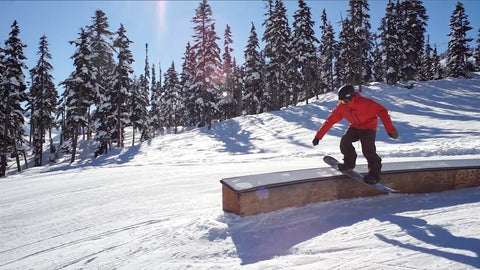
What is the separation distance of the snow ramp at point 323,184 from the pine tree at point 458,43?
4893cm

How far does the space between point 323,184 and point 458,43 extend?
53.3 metres

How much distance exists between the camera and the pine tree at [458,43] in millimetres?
43812

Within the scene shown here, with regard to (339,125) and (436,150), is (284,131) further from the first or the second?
(436,150)

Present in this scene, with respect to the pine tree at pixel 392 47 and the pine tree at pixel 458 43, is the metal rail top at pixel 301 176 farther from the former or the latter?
the pine tree at pixel 458 43

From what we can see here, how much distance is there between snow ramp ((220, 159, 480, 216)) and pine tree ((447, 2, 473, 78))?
48935 millimetres

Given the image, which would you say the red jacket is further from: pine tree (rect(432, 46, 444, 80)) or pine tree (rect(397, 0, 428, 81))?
pine tree (rect(432, 46, 444, 80))

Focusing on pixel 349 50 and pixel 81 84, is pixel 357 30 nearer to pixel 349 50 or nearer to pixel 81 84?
pixel 349 50

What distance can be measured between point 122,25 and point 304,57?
22.4 metres

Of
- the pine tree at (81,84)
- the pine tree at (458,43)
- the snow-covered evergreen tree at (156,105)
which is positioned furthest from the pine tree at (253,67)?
the pine tree at (458,43)

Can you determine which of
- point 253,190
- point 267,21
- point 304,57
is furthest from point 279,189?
point 267,21

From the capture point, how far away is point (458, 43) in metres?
44.3

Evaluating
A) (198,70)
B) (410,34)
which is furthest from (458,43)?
(198,70)

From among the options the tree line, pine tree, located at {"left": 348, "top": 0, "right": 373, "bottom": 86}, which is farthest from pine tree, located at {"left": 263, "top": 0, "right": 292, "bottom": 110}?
pine tree, located at {"left": 348, "top": 0, "right": 373, "bottom": 86}

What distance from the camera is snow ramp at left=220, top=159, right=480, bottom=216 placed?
4.33 meters
